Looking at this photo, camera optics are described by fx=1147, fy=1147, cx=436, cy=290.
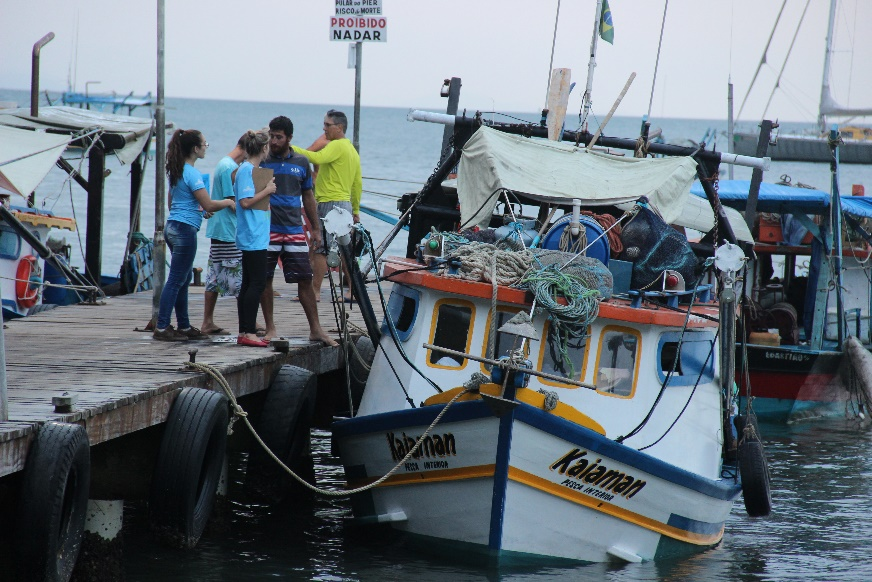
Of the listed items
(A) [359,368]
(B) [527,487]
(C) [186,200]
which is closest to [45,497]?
(B) [527,487]

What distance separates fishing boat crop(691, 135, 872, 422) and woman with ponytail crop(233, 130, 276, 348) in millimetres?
8813

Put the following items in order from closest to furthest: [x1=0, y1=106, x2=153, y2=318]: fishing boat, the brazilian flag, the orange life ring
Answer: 1. the brazilian flag
2. [x1=0, y1=106, x2=153, y2=318]: fishing boat
3. the orange life ring

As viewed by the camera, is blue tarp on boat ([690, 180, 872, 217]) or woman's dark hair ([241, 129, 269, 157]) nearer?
woman's dark hair ([241, 129, 269, 157])

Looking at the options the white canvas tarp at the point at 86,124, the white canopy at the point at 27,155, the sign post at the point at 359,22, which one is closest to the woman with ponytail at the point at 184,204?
the white canopy at the point at 27,155

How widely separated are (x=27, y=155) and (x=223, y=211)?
1.84 metres

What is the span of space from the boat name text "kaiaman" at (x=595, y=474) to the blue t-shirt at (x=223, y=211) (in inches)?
140

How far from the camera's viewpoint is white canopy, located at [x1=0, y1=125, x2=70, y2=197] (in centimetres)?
1049

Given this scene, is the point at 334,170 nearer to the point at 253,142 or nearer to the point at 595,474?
the point at 253,142

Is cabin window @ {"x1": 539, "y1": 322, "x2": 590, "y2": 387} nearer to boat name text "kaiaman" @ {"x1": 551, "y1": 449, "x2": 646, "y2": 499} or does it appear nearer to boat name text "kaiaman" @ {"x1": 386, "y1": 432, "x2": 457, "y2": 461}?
boat name text "kaiaman" @ {"x1": 551, "y1": 449, "x2": 646, "y2": 499}

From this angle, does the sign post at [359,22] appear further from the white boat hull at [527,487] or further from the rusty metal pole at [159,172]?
the white boat hull at [527,487]

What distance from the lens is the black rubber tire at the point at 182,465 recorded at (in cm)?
788

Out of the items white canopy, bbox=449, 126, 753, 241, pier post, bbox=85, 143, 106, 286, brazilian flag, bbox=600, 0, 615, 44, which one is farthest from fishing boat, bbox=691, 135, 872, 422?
pier post, bbox=85, 143, 106, 286

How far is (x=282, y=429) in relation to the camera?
9680mm

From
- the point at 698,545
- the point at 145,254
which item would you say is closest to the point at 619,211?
the point at 698,545
